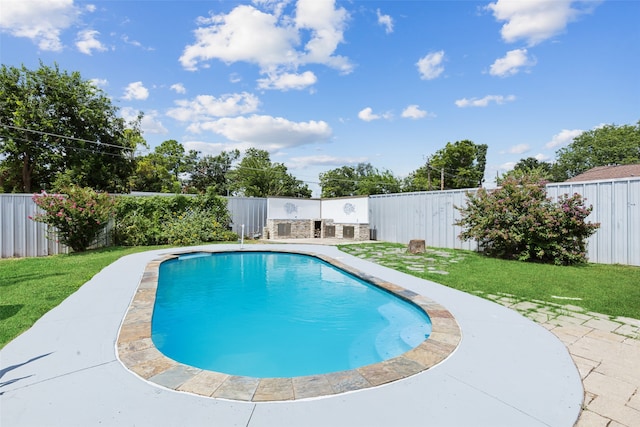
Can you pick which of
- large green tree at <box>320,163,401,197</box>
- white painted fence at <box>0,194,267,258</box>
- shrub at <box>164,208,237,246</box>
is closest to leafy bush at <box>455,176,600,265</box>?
shrub at <box>164,208,237,246</box>

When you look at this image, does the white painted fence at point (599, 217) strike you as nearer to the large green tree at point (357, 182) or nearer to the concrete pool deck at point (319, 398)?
the concrete pool deck at point (319, 398)

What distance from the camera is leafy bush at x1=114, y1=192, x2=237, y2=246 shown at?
10922 millimetres

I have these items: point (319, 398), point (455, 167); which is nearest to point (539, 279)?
point (319, 398)

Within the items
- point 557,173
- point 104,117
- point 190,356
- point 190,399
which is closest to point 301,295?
Answer: point 190,356

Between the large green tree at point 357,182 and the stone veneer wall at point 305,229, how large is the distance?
774 inches

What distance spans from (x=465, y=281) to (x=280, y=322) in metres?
3.55

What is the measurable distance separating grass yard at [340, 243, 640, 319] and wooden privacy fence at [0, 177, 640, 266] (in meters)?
0.77

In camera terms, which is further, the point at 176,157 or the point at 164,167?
the point at 176,157

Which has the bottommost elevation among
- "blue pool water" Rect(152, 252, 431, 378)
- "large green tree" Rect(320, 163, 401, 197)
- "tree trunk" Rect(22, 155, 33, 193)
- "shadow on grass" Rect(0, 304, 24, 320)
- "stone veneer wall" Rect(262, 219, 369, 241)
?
"blue pool water" Rect(152, 252, 431, 378)

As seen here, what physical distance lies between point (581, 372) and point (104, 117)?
2172 centimetres

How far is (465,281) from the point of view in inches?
225

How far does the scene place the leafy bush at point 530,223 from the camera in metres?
7.18

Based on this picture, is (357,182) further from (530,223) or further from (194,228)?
(530,223)

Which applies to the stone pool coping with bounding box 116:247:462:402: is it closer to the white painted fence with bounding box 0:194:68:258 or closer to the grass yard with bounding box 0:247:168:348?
the grass yard with bounding box 0:247:168:348
